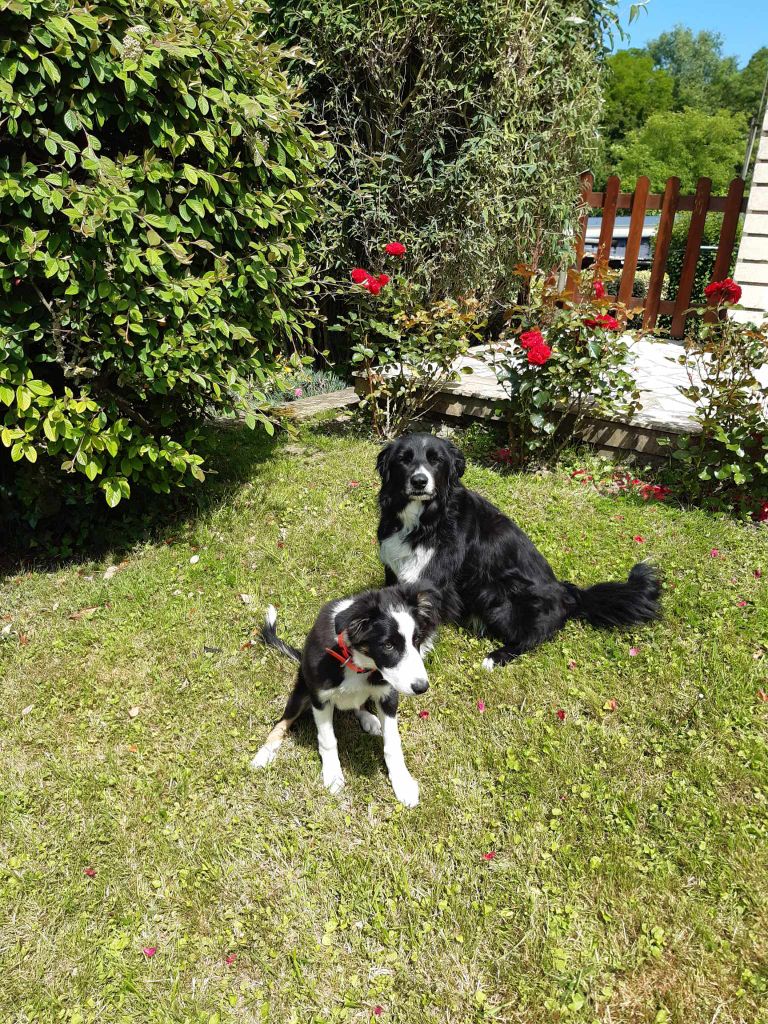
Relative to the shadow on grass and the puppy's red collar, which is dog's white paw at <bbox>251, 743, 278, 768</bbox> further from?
the shadow on grass

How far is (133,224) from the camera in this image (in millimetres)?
3646

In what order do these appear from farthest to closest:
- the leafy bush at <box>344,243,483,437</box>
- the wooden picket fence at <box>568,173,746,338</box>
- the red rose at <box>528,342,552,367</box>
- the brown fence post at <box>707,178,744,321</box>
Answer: the wooden picket fence at <box>568,173,746,338</box>, the brown fence post at <box>707,178,744,321</box>, the leafy bush at <box>344,243,483,437</box>, the red rose at <box>528,342,552,367</box>

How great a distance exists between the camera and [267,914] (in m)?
2.46

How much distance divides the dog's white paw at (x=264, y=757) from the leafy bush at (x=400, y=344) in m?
3.62

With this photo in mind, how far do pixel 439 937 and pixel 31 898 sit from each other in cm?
154

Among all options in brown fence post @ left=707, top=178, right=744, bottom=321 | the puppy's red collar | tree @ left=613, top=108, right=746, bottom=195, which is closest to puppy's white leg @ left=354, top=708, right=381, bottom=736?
the puppy's red collar

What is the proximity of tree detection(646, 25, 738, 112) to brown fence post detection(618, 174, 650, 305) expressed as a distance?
207 ft

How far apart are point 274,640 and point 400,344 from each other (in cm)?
325

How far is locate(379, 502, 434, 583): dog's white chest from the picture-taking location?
356cm

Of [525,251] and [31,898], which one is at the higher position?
[525,251]

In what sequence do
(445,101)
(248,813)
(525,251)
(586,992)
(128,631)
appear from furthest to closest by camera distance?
1. (525,251)
2. (445,101)
3. (128,631)
4. (248,813)
5. (586,992)

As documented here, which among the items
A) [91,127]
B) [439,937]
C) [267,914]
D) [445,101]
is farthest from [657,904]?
[445,101]

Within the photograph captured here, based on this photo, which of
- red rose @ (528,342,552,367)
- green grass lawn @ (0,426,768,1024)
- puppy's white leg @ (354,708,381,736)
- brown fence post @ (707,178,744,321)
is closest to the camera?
green grass lawn @ (0,426,768,1024)

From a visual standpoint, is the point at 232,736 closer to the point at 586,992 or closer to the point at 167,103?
the point at 586,992
